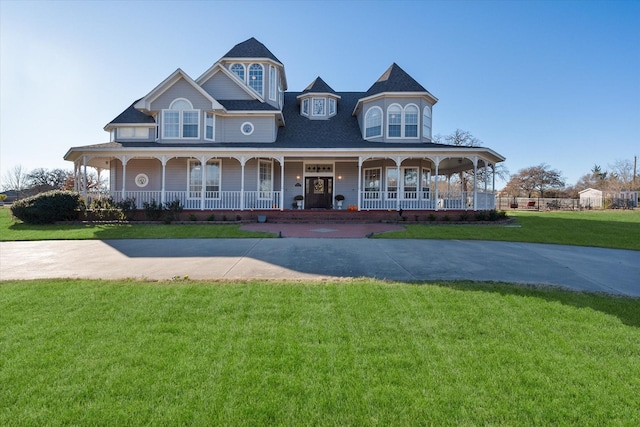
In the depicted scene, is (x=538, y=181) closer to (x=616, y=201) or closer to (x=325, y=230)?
(x=616, y=201)

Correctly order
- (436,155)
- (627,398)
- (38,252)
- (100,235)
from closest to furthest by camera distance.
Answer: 1. (627,398)
2. (38,252)
3. (100,235)
4. (436,155)

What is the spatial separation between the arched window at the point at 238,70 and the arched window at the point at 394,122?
1053 centimetres

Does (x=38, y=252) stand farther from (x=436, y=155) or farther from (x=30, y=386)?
(x=436, y=155)

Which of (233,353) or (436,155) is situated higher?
(436,155)

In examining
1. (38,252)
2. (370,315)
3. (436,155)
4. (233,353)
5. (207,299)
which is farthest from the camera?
(436,155)

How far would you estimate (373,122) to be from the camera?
2034 centimetres

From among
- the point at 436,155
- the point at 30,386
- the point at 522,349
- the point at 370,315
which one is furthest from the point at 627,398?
the point at 436,155

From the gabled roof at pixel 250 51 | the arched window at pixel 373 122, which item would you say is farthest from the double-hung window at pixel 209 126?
the arched window at pixel 373 122

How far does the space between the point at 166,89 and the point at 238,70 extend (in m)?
5.15

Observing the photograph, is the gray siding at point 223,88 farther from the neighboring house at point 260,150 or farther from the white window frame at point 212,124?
the white window frame at point 212,124

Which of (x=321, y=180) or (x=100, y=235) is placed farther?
(x=321, y=180)

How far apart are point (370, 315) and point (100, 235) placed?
40.8 ft

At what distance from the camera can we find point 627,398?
2625 mm

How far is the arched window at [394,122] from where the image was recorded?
19.8 metres
